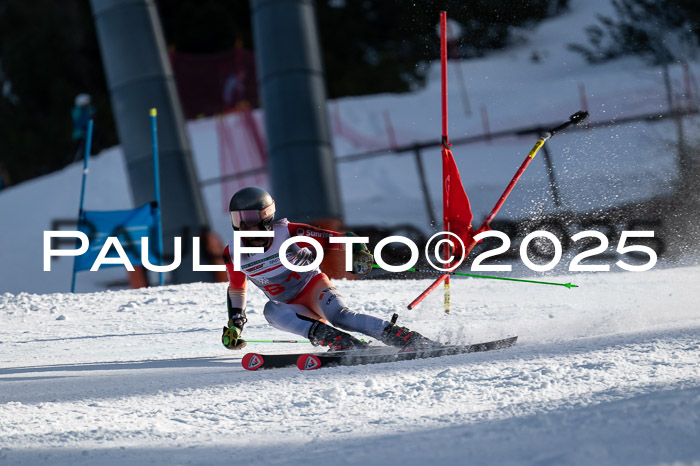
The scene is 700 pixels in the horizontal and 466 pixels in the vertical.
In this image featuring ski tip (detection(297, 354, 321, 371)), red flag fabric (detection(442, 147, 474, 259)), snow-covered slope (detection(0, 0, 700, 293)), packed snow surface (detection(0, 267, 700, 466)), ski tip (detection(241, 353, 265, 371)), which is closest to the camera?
packed snow surface (detection(0, 267, 700, 466))

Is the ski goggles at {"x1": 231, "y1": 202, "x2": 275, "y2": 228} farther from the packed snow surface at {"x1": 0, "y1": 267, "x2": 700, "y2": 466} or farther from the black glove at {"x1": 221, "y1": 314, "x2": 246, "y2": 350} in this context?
the packed snow surface at {"x1": 0, "y1": 267, "x2": 700, "y2": 466}

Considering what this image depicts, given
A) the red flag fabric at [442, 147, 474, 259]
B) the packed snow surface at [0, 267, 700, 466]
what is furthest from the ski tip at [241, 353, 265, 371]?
the red flag fabric at [442, 147, 474, 259]

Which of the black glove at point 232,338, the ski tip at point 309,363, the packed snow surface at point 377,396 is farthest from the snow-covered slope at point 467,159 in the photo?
the ski tip at point 309,363

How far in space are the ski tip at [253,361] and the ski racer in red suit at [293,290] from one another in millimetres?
271

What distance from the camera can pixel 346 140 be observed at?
896 inches

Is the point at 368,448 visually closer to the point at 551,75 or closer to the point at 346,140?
the point at 346,140

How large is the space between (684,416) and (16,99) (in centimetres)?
2614

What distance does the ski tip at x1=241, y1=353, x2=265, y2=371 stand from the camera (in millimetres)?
4574

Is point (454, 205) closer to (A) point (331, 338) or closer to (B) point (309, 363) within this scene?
(A) point (331, 338)

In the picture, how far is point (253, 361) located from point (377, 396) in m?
1.00

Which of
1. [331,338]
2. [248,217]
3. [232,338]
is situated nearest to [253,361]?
[232,338]

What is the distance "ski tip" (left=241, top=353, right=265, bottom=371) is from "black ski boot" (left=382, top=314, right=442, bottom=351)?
647 mm

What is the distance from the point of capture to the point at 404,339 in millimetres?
4613

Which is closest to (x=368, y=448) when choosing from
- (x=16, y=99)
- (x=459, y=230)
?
(x=459, y=230)
